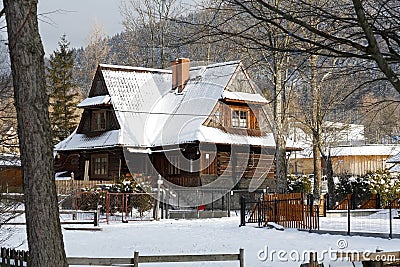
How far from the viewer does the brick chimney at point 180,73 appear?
44.3 meters

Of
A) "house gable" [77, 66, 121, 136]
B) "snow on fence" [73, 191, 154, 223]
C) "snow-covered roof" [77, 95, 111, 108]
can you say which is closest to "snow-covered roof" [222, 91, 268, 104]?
"house gable" [77, 66, 121, 136]

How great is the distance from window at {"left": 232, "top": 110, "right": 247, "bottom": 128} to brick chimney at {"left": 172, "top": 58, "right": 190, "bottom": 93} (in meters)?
4.50

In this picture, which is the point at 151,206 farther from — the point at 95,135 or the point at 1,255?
the point at 1,255

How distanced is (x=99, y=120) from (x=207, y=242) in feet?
82.6

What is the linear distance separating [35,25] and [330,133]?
41441 mm

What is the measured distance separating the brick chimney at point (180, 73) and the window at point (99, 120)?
5451mm

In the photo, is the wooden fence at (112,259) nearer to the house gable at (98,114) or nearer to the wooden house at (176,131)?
the wooden house at (176,131)

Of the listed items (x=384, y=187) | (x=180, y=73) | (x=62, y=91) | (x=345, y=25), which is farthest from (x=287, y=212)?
(x=62, y=91)

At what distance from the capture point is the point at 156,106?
4441cm

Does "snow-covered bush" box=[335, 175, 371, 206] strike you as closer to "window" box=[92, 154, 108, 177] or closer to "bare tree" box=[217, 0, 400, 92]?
"window" box=[92, 154, 108, 177]

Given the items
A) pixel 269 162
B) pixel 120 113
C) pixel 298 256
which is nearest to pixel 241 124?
pixel 269 162

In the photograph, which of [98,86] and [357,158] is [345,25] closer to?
[98,86]

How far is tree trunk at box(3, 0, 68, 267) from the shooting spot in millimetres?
8258

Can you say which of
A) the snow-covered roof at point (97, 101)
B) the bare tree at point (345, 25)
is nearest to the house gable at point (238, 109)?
the snow-covered roof at point (97, 101)
